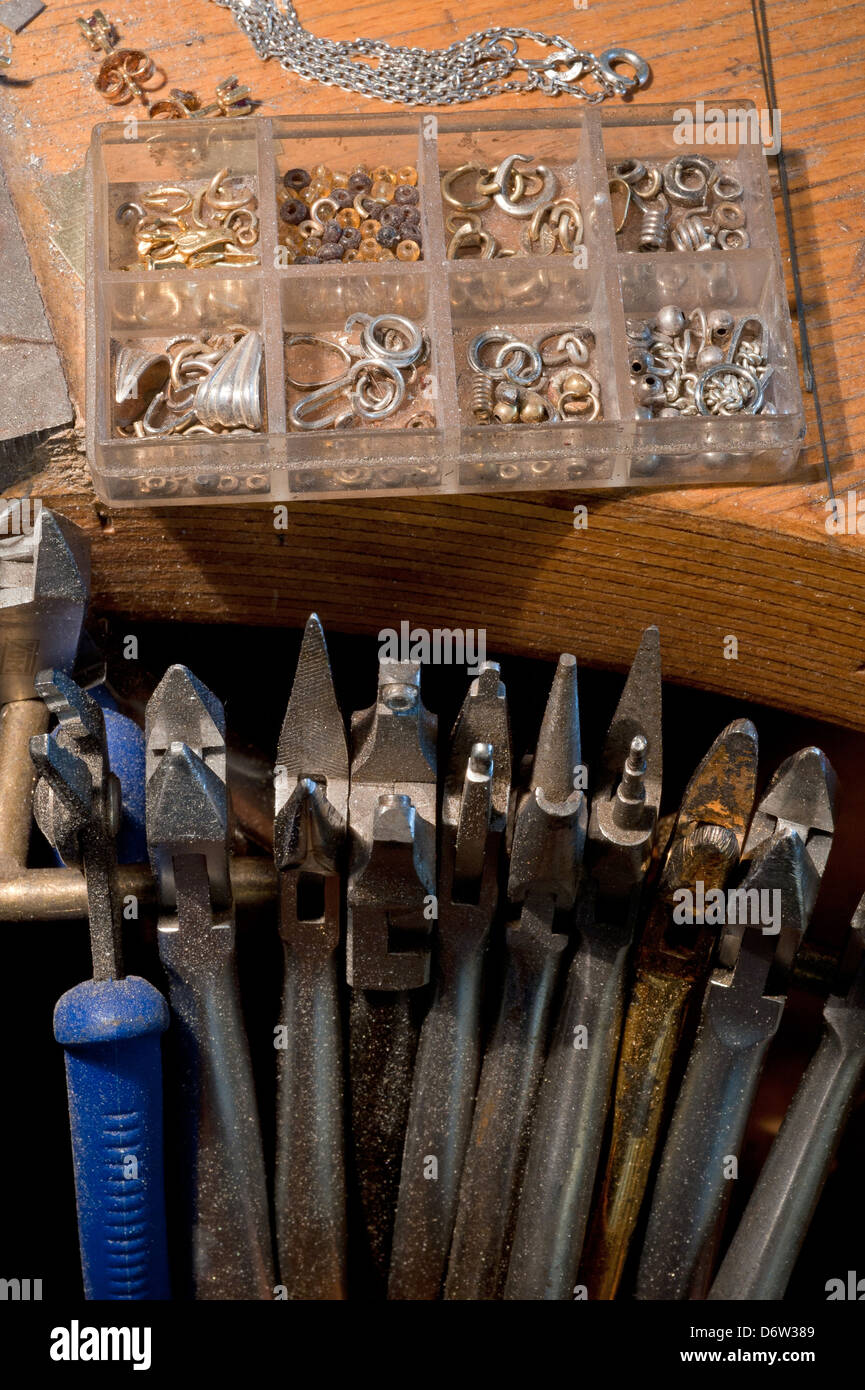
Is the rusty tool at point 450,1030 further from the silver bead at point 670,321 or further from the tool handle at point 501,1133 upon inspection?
the silver bead at point 670,321

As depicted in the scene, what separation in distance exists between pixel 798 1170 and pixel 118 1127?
559 millimetres

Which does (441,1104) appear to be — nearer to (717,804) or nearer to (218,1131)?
(218,1131)

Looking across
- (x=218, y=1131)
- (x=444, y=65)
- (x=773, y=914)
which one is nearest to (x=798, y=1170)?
(x=773, y=914)

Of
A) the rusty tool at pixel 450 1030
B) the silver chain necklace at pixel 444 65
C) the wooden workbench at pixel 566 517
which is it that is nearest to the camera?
the rusty tool at pixel 450 1030

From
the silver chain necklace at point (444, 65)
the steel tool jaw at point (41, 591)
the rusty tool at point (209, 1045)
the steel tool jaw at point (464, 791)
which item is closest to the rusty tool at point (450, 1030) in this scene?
the steel tool jaw at point (464, 791)

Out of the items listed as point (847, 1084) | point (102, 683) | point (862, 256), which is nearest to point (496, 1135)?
point (847, 1084)

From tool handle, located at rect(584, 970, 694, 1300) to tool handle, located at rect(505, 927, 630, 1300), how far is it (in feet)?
0.08

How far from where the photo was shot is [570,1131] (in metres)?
1.30

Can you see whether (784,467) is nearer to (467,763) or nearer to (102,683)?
(467,763)

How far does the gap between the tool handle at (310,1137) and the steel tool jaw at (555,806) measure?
0.65 ft

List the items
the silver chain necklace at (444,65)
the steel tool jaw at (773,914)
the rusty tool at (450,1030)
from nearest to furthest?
the steel tool jaw at (773,914)
the rusty tool at (450,1030)
the silver chain necklace at (444,65)

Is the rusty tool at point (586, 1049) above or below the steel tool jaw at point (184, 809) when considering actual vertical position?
below

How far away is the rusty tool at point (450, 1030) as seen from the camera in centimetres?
129

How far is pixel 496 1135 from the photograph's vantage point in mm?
1314
